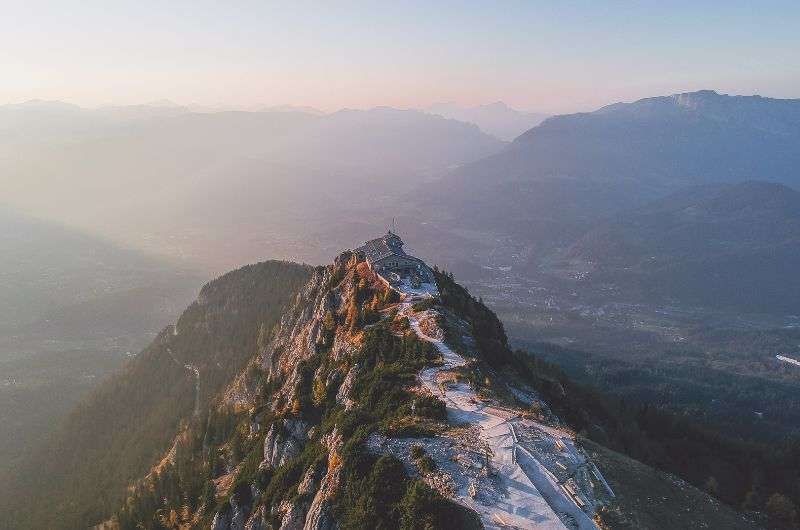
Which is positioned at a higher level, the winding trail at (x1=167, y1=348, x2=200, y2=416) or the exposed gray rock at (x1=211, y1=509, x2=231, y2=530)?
the exposed gray rock at (x1=211, y1=509, x2=231, y2=530)

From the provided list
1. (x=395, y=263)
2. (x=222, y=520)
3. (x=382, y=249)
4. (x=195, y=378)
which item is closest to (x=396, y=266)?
(x=395, y=263)

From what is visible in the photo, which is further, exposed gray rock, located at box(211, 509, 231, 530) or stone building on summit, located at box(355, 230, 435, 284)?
stone building on summit, located at box(355, 230, 435, 284)

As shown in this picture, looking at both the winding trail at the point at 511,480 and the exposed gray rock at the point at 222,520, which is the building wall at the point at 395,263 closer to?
the winding trail at the point at 511,480

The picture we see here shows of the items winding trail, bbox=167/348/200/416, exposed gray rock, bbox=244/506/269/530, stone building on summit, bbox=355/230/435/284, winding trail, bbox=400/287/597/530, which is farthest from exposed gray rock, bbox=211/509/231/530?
winding trail, bbox=167/348/200/416

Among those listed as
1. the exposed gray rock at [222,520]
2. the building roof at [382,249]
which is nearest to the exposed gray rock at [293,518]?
the exposed gray rock at [222,520]

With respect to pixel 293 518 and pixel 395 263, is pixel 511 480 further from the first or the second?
pixel 395 263

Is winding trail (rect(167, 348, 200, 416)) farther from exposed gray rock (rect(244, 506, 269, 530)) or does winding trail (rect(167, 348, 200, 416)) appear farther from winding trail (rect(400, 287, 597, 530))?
winding trail (rect(400, 287, 597, 530))

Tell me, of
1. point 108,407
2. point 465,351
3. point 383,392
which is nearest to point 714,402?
point 465,351
